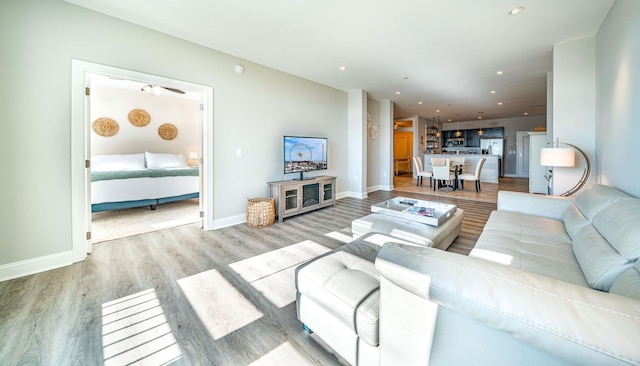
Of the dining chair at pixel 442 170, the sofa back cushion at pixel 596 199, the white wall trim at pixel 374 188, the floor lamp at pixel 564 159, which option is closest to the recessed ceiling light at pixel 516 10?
the floor lamp at pixel 564 159

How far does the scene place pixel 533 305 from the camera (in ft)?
2.11

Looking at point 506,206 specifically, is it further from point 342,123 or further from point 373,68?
point 342,123

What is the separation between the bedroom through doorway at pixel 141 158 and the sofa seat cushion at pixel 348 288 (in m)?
2.82

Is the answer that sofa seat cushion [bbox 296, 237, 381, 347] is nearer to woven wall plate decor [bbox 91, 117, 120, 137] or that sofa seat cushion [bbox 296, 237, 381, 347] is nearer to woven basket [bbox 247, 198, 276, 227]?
woven basket [bbox 247, 198, 276, 227]

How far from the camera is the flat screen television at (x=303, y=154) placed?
436cm

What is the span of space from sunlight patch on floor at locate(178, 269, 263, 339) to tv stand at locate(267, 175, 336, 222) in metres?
1.82

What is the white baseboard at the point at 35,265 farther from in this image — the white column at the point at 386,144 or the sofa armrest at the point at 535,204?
the white column at the point at 386,144

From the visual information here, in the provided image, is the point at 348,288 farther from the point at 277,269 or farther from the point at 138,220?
the point at 138,220

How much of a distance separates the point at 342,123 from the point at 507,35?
334 centimetres

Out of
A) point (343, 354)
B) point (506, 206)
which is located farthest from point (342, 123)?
point (343, 354)

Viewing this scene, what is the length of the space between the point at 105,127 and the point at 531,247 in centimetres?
781

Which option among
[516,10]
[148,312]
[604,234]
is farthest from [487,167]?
[148,312]

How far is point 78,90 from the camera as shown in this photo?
8.31ft

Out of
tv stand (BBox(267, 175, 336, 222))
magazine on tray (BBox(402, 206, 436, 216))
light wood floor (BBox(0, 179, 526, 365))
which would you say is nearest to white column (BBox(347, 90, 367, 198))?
tv stand (BBox(267, 175, 336, 222))
